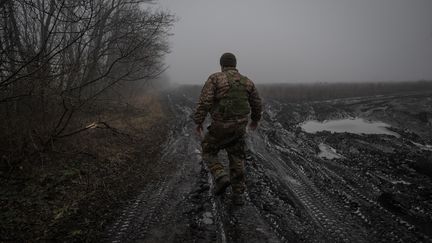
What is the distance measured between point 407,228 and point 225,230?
2.36 meters

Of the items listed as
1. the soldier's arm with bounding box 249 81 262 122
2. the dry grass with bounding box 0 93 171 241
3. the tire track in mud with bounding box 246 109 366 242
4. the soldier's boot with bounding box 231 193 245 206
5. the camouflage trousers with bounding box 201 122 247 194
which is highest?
the soldier's arm with bounding box 249 81 262 122

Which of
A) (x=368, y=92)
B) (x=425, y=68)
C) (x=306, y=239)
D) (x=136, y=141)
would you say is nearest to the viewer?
(x=306, y=239)

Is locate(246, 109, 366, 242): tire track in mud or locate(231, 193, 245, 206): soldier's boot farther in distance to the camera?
locate(231, 193, 245, 206): soldier's boot

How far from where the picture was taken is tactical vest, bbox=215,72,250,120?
4438mm

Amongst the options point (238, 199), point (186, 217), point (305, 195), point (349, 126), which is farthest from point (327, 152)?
point (186, 217)

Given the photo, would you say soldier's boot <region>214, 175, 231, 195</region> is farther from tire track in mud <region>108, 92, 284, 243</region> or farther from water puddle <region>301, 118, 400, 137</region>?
water puddle <region>301, 118, 400, 137</region>

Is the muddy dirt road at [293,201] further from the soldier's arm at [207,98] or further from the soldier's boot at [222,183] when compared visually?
the soldier's arm at [207,98]

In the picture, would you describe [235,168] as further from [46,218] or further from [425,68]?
[425,68]

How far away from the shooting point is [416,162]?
20.9 feet

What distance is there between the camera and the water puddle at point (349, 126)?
33.7 feet

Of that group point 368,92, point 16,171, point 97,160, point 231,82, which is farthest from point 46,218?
point 368,92

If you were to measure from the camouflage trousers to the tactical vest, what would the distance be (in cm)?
17

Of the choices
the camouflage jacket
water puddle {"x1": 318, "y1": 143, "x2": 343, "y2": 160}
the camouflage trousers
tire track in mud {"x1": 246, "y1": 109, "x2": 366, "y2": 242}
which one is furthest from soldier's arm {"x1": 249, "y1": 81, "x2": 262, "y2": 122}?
water puddle {"x1": 318, "y1": 143, "x2": 343, "y2": 160}

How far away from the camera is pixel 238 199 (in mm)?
4297
